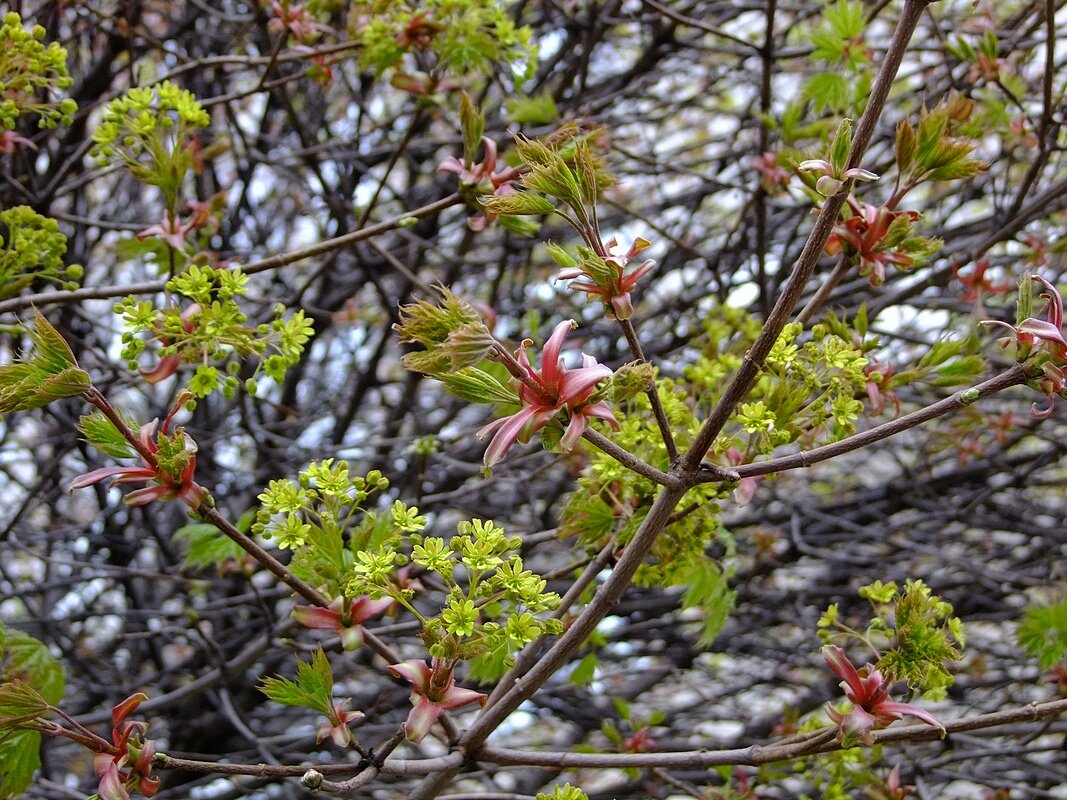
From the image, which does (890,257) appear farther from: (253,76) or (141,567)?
(253,76)

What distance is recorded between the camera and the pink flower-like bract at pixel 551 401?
4.09ft

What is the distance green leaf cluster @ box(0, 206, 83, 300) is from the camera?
2023 millimetres

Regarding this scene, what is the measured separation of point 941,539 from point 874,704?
2793mm

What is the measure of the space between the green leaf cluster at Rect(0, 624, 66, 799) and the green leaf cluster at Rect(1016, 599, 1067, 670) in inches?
76.4

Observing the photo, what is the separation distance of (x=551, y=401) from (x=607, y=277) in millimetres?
208

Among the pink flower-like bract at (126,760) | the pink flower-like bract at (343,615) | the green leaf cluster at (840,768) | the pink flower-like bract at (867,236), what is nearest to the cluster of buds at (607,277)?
the pink flower-like bract at (867,236)

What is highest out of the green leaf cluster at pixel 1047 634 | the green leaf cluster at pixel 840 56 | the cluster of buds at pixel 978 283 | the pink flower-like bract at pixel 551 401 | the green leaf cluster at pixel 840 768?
the green leaf cluster at pixel 840 56

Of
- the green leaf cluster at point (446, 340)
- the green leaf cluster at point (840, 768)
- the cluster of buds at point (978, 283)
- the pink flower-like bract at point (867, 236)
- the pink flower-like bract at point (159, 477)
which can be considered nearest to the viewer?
the green leaf cluster at point (446, 340)

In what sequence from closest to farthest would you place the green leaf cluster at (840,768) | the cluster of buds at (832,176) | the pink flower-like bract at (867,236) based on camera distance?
1. the cluster of buds at (832,176)
2. the pink flower-like bract at (867,236)
3. the green leaf cluster at (840,768)

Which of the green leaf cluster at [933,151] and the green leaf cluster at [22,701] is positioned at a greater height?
the green leaf cluster at [933,151]

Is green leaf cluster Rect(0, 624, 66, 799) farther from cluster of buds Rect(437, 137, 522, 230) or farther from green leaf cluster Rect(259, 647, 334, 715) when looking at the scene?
cluster of buds Rect(437, 137, 522, 230)

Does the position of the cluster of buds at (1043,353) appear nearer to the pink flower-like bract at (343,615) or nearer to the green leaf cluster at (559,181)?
the green leaf cluster at (559,181)

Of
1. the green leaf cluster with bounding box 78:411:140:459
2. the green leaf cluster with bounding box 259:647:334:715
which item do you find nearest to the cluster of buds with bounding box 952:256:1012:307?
the green leaf cluster with bounding box 259:647:334:715

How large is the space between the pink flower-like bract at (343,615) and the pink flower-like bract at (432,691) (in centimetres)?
11
